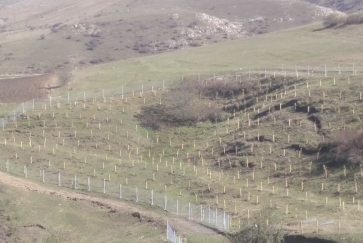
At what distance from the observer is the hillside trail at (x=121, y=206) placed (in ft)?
127

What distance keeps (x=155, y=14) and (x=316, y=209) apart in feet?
470

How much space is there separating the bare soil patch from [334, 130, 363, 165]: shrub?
4111 centimetres

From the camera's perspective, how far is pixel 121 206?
44.7 m

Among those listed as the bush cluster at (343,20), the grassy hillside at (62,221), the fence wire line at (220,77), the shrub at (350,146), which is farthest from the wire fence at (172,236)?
the bush cluster at (343,20)

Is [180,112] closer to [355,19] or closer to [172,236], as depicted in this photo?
[172,236]

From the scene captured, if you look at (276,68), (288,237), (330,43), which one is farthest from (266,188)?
(330,43)

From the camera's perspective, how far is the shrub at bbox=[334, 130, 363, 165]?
49.7m

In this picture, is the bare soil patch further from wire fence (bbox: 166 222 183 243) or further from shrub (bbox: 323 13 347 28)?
shrub (bbox: 323 13 347 28)

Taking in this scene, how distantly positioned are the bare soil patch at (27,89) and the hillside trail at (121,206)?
108ft

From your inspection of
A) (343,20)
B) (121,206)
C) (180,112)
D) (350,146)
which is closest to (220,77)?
(180,112)

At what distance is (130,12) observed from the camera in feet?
631

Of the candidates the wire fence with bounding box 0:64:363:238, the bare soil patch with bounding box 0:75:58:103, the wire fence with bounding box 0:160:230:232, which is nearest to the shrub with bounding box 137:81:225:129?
the wire fence with bounding box 0:64:363:238

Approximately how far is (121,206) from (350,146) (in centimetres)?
1860

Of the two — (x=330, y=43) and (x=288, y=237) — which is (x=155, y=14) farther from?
(x=288, y=237)
